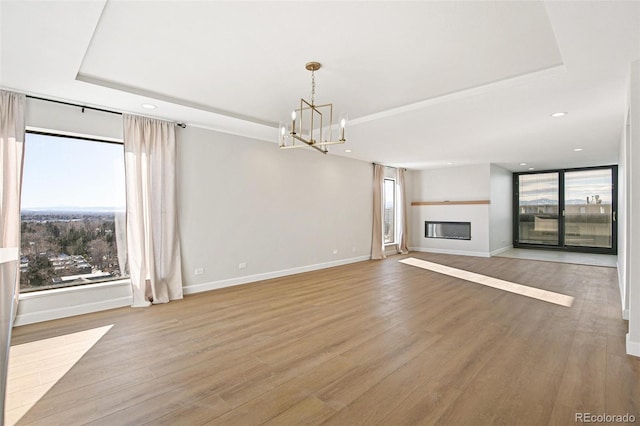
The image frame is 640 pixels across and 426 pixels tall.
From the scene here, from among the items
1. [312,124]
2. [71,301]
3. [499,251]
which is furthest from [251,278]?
[499,251]

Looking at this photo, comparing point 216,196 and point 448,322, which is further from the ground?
point 216,196

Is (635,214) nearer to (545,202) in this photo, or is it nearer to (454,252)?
(454,252)

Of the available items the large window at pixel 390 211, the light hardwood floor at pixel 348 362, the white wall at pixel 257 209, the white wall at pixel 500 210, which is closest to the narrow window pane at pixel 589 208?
the white wall at pixel 500 210

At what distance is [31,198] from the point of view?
3.69 m

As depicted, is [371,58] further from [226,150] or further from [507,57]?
[226,150]

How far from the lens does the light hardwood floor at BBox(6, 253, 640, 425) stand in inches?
77.7

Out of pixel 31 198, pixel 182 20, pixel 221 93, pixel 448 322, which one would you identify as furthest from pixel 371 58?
pixel 31 198

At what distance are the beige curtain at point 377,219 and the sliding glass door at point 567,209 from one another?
5290mm

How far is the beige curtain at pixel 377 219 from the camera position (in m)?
8.33

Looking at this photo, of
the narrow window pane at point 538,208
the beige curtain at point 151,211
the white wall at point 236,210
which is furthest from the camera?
the narrow window pane at point 538,208

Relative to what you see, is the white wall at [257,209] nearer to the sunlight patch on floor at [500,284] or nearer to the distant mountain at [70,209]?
the distant mountain at [70,209]

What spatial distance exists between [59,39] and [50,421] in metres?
2.74

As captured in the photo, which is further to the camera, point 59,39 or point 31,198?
point 31,198

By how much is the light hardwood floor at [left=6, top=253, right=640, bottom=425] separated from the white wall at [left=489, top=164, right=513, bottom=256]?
14.3 ft
